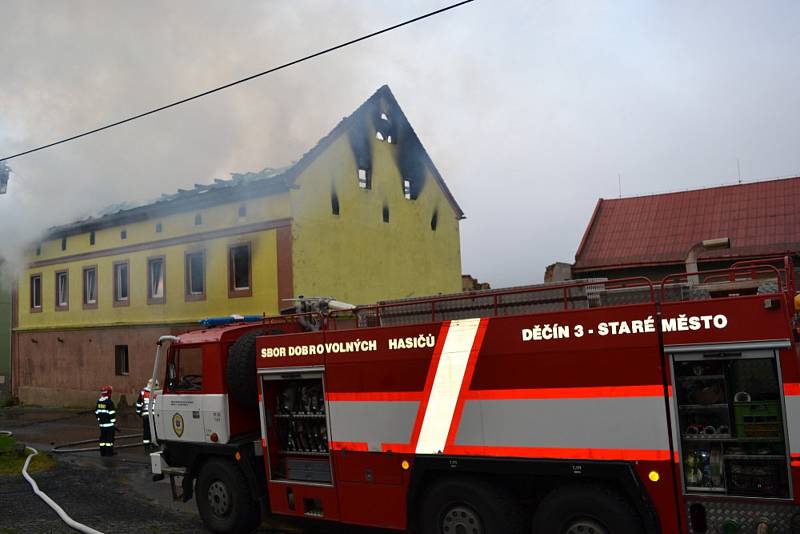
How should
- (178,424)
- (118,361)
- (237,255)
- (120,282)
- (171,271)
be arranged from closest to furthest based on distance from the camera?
1. (178,424)
2. (237,255)
3. (171,271)
4. (118,361)
5. (120,282)

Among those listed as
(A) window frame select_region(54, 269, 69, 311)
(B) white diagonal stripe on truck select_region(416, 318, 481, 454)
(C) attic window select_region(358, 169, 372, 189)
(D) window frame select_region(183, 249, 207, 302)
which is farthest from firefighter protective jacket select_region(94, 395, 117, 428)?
(A) window frame select_region(54, 269, 69, 311)

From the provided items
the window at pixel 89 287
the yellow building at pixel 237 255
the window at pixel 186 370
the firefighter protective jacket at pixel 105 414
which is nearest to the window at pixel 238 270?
the yellow building at pixel 237 255

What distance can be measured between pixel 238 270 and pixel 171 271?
3.07m

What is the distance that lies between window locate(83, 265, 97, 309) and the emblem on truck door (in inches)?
702

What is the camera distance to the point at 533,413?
6.25m

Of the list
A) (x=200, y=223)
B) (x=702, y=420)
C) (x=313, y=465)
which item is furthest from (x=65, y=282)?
(x=702, y=420)

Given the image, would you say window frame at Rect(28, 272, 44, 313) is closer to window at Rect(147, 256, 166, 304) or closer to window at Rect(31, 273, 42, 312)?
window at Rect(31, 273, 42, 312)

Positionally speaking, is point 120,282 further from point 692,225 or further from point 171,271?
point 692,225

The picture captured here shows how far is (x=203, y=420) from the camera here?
8922 millimetres

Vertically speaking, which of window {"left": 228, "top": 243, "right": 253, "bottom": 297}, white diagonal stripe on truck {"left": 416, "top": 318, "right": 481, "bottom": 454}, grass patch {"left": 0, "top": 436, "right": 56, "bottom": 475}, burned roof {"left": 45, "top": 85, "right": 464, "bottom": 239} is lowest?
grass patch {"left": 0, "top": 436, "right": 56, "bottom": 475}

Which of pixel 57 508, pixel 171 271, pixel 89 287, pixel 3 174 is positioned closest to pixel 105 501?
pixel 57 508

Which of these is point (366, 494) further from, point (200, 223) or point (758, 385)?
point (200, 223)

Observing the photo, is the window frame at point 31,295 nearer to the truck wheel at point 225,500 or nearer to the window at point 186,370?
the window at point 186,370

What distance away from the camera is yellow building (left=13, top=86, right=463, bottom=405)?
768 inches
